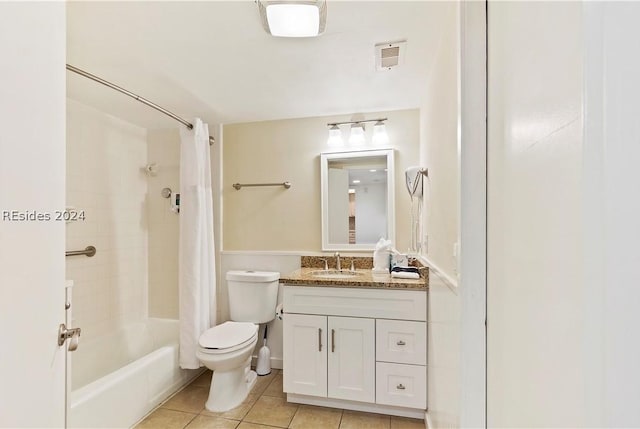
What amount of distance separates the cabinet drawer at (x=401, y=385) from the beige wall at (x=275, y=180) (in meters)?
1.07

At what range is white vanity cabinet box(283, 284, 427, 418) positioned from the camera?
1.79m

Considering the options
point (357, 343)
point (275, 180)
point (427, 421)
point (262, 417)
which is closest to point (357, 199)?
point (275, 180)

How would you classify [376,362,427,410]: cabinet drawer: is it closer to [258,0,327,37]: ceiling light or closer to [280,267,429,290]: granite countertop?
[280,267,429,290]: granite countertop

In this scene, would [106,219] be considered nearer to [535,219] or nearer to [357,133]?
[357,133]

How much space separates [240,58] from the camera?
1.60 meters

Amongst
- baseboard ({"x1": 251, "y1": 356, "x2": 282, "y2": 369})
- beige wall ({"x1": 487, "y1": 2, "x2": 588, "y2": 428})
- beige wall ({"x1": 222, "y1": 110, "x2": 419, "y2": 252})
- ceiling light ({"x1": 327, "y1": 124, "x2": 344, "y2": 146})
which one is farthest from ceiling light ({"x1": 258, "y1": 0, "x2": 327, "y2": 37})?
baseboard ({"x1": 251, "y1": 356, "x2": 282, "y2": 369})

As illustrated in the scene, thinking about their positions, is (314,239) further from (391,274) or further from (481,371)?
(481,371)

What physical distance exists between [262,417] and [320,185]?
1.74m

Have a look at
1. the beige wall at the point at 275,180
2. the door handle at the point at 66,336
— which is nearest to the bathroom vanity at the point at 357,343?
the beige wall at the point at 275,180

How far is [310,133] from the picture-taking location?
252cm

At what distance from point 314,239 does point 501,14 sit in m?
1.98

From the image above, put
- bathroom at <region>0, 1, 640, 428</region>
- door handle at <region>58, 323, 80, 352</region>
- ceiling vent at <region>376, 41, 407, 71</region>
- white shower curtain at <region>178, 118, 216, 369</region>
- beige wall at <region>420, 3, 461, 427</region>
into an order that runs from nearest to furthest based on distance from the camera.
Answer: bathroom at <region>0, 1, 640, 428</region>, door handle at <region>58, 323, 80, 352</region>, beige wall at <region>420, 3, 461, 427</region>, ceiling vent at <region>376, 41, 407, 71</region>, white shower curtain at <region>178, 118, 216, 369</region>

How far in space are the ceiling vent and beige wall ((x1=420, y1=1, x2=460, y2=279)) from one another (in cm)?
19

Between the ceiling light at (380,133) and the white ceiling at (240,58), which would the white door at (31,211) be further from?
the ceiling light at (380,133)
